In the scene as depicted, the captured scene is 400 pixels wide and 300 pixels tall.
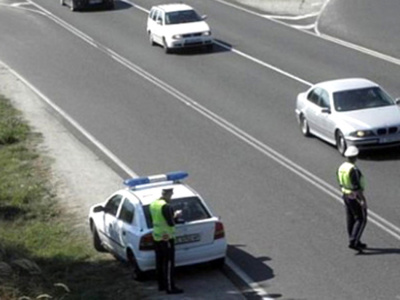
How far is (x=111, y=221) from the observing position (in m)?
18.8

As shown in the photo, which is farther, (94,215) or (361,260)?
(94,215)

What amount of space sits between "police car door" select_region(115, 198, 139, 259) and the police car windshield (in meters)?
0.28

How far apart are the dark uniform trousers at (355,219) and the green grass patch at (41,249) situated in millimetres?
3425

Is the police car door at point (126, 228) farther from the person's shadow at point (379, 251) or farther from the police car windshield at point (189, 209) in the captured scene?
the person's shadow at point (379, 251)

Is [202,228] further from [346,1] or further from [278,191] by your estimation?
[346,1]

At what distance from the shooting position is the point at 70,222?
2166 cm

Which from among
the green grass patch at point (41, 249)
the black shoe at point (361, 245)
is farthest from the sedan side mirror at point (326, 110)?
the black shoe at point (361, 245)

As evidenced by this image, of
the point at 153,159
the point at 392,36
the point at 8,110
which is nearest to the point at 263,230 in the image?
the point at 153,159

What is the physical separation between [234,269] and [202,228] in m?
0.96

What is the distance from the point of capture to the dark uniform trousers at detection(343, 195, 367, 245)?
728 inches

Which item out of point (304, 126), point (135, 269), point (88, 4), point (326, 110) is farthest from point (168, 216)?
point (88, 4)

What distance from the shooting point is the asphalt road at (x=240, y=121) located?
60.7 ft

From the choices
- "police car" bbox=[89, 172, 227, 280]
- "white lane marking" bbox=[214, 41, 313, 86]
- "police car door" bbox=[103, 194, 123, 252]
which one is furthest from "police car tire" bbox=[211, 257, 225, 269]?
"white lane marking" bbox=[214, 41, 313, 86]

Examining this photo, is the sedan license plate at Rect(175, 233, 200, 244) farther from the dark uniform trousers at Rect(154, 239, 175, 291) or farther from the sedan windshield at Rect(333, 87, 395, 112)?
the sedan windshield at Rect(333, 87, 395, 112)
